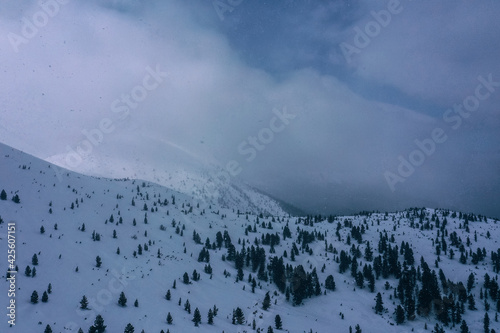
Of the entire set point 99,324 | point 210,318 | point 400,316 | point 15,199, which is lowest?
point 99,324

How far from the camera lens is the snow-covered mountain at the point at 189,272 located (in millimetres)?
85250

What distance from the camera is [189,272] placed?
12938 cm

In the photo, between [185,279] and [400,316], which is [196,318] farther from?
[400,316]

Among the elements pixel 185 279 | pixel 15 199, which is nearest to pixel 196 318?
pixel 185 279

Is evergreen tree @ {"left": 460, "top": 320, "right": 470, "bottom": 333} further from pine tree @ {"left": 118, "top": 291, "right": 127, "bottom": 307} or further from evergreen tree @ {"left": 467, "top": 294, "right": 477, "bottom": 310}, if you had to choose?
pine tree @ {"left": 118, "top": 291, "right": 127, "bottom": 307}

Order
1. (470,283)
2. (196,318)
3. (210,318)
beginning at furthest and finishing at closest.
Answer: (470,283)
(210,318)
(196,318)

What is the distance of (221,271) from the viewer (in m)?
145

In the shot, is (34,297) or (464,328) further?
(464,328)

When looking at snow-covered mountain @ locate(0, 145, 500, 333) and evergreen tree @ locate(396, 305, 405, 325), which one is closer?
snow-covered mountain @ locate(0, 145, 500, 333)

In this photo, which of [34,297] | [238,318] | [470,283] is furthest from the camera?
[470,283]

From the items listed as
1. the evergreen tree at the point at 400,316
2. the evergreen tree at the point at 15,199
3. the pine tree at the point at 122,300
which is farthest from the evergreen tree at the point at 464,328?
the evergreen tree at the point at 15,199

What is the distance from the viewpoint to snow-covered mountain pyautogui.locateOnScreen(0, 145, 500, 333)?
280ft

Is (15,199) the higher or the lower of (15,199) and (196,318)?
the higher

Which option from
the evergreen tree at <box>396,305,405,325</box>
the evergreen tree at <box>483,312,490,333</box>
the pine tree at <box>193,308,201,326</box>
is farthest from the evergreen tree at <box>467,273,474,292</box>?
the pine tree at <box>193,308,201,326</box>
